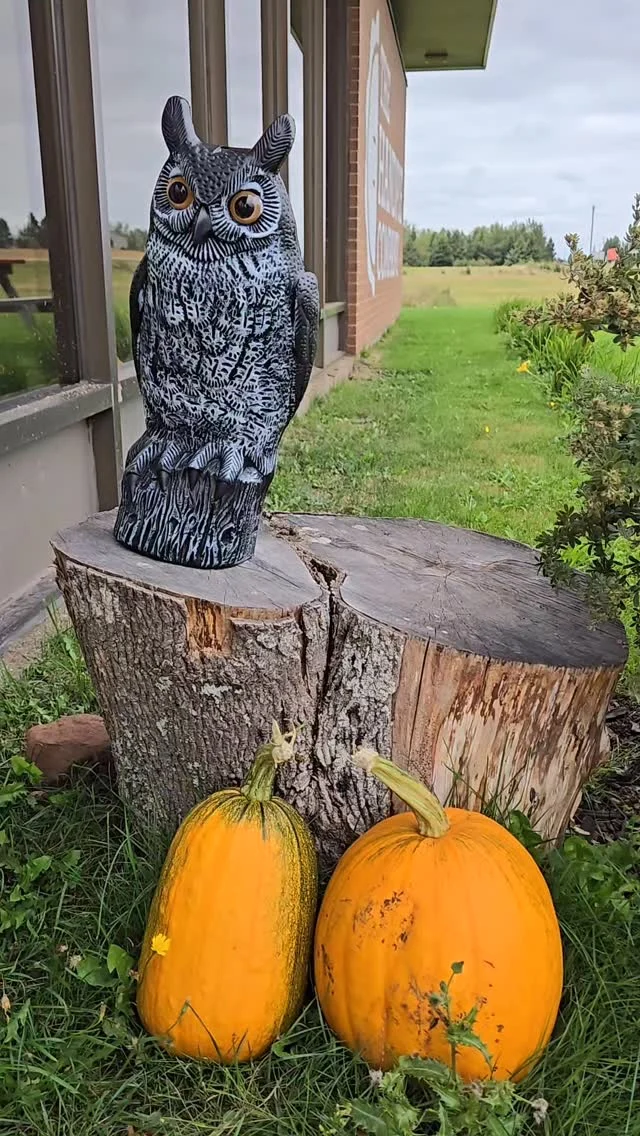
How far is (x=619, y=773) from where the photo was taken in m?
2.39

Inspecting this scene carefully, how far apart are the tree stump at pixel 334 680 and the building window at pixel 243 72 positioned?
411 cm

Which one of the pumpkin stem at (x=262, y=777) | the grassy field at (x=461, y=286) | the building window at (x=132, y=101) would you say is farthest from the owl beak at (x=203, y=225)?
the grassy field at (x=461, y=286)

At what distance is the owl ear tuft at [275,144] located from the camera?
1.67 metres

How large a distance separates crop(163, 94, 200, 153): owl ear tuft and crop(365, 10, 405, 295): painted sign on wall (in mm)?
9097

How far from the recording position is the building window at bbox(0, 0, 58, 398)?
330 cm

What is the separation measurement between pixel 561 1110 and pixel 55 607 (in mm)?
2288

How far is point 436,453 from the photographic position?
19.6 feet

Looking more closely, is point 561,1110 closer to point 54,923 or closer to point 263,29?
point 54,923

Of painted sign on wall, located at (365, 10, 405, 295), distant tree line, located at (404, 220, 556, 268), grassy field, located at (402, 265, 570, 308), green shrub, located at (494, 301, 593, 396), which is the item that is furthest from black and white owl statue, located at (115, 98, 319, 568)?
distant tree line, located at (404, 220, 556, 268)

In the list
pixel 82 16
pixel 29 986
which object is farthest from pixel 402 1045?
pixel 82 16

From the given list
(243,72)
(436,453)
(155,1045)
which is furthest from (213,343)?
(243,72)

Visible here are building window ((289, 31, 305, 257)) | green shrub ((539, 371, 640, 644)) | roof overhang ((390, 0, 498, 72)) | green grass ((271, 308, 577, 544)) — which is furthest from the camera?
roof overhang ((390, 0, 498, 72))

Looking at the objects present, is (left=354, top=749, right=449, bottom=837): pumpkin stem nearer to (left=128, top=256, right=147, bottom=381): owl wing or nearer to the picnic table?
(left=128, top=256, right=147, bottom=381): owl wing

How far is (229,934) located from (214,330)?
1070mm
